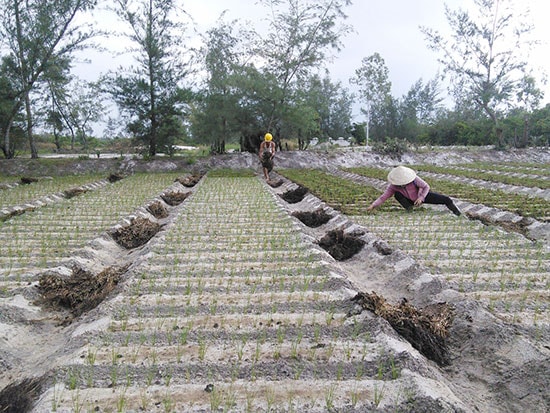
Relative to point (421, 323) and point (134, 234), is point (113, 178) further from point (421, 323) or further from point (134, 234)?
point (421, 323)

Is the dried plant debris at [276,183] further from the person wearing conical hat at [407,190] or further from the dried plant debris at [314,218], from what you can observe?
the person wearing conical hat at [407,190]

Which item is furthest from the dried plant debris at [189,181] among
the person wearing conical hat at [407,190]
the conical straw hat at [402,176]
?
the conical straw hat at [402,176]

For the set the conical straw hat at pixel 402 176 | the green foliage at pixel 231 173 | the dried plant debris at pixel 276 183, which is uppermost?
the conical straw hat at pixel 402 176

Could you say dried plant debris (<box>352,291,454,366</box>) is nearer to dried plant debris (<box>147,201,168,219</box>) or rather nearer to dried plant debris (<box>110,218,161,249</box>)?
dried plant debris (<box>110,218,161,249</box>)

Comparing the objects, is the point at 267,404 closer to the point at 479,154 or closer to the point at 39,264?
the point at 39,264

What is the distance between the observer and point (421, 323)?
3494mm

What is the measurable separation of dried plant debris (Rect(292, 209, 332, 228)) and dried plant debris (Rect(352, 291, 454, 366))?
15.3 ft

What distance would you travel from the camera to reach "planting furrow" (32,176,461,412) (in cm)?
250

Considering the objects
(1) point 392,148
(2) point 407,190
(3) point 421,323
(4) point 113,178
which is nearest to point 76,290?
(3) point 421,323

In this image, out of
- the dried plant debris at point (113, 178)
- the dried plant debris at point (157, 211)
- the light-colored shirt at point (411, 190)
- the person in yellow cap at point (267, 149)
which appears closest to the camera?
the light-colored shirt at point (411, 190)

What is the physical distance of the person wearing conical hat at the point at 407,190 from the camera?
656cm

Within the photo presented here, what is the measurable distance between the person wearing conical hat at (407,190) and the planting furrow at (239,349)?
7.45 feet

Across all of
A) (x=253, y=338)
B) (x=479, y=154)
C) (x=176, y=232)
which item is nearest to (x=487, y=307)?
(x=253, y=338)

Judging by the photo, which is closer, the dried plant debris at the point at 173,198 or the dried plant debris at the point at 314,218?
the dried plant debris at the point at 314,218
